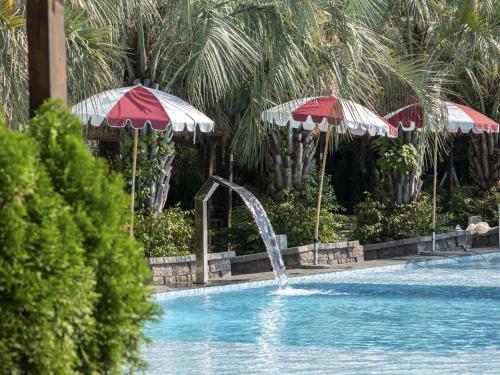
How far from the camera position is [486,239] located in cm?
2141

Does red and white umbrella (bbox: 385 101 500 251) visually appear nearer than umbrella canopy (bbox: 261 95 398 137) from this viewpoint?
No

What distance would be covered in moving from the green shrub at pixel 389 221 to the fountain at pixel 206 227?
176 inches

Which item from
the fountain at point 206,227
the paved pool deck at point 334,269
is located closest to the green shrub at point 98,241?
the paved pool deck at point 334,269

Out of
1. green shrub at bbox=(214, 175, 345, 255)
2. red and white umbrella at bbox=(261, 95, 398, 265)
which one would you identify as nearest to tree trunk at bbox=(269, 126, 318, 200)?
green shrub at bbox=(214, 175, 345, 255)

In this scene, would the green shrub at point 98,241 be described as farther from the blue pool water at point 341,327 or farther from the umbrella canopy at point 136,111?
the umbrella canopy at point 136,111

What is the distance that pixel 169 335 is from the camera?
35.9ft

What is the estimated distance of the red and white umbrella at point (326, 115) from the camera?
49.7 ft

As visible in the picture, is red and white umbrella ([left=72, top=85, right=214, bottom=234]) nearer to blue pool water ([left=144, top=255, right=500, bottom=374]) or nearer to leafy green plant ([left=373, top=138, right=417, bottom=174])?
blue pool water ([left=144, top=255, right=500, bottom=374])

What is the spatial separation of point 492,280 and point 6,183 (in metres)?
12.6

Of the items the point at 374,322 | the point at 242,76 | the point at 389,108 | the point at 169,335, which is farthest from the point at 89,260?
the point at 389,108

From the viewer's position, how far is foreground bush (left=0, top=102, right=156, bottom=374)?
454 centimetres

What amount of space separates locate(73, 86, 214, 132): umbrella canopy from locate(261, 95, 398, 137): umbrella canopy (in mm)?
2228

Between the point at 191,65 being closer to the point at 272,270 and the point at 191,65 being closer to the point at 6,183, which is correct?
the point at 272,270

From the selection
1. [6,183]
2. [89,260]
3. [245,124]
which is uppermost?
[245,124]
